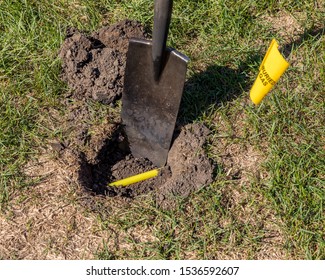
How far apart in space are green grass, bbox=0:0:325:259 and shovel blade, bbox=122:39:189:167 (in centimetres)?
19

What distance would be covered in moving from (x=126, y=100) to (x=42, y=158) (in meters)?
0.59

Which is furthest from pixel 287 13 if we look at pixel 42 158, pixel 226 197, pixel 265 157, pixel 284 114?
pixel 42 158

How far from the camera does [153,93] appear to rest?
3.85m

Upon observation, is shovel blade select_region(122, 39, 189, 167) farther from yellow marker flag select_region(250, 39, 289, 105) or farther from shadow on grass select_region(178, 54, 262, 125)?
yellow marker flag select_region(250, 39, 289, 105)

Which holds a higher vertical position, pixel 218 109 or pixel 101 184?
pixel 218 109

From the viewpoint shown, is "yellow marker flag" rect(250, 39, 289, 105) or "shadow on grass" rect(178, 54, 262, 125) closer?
"yellow marker flag" rect(250, 39, 289, 105)

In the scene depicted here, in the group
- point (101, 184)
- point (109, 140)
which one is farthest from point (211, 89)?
point (101, 184)

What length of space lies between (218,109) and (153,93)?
1.48 feet

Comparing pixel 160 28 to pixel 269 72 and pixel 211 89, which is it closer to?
pixel 269 72

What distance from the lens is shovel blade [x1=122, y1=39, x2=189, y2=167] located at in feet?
12.2

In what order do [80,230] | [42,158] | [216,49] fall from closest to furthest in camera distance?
1. [80,230]
2. [42,158]
3. [216,49]

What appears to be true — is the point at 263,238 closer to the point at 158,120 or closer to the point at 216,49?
the point at 158,120

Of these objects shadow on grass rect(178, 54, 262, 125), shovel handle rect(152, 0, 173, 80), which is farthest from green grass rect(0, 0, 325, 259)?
shovel handle rect(152, 0, 173, 80)

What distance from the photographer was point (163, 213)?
363cm
